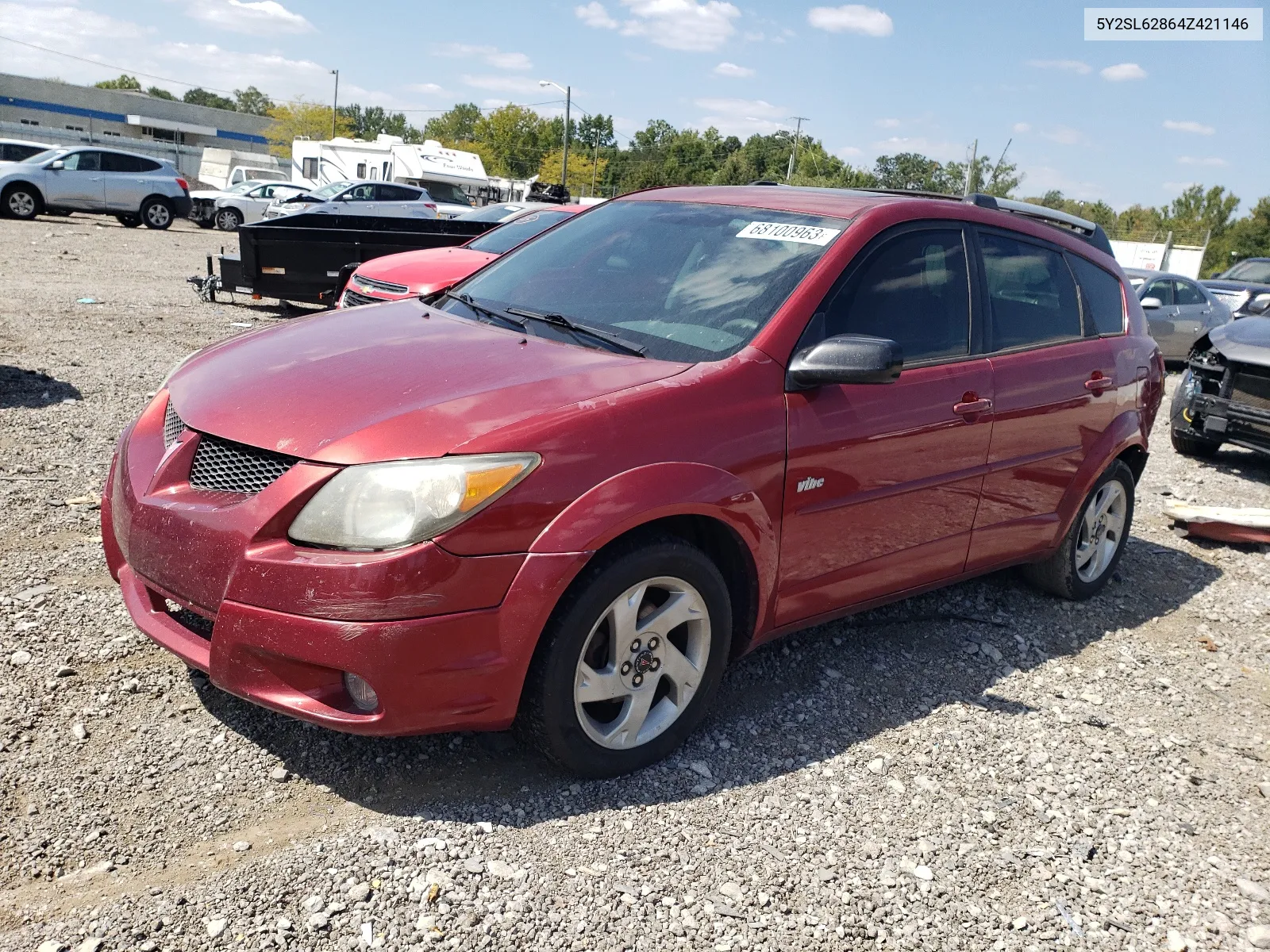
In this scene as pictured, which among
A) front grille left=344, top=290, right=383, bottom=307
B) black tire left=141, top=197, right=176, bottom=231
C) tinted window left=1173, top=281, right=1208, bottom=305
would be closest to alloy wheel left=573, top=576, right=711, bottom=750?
front grille left=344, top=290, right=383, bottom=307

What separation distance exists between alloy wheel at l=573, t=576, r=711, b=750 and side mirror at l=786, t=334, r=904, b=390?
0.80 meters

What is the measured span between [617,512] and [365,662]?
77cm

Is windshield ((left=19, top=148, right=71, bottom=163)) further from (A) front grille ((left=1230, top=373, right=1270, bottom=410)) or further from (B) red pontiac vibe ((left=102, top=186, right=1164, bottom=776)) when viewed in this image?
(A) front grille ((left=1230, top=373, right=1270, bottom=410))

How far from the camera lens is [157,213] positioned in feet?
82.7

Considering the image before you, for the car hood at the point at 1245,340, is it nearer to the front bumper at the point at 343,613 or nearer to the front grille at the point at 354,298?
the front grille at the point at 354,298

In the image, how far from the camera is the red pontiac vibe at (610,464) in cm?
265

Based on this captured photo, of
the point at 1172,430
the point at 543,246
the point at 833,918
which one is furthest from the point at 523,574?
the point at 1172,430

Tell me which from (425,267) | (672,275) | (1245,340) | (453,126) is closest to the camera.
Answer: (672,275)

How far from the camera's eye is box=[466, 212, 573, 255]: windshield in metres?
9.73

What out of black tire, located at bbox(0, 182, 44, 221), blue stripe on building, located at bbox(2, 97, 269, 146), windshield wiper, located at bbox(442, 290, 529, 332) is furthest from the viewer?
blue stripe on building, located at bbox(2, 97, 269, 146)

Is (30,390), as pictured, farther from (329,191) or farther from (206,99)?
(206,99)

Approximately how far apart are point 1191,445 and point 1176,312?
23.2ft

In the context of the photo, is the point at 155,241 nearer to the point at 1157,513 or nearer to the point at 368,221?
the point at 368,221

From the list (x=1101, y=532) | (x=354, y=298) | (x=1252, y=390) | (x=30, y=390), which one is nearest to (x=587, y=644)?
Result: (x=1101, y=532)
